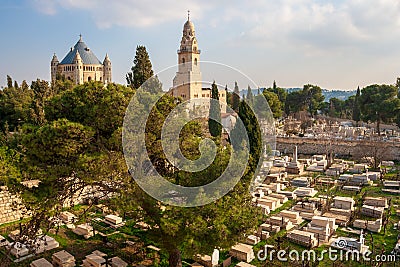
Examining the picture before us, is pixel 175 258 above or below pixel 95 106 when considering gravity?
below

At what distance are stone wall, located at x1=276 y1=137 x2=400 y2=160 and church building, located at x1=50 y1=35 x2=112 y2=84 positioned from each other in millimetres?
34376

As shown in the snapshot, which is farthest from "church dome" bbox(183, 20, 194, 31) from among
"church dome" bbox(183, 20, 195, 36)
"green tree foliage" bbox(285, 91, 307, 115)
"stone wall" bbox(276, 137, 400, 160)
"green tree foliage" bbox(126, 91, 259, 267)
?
"green tree foliage" bbox(126, 91, 259, 267)

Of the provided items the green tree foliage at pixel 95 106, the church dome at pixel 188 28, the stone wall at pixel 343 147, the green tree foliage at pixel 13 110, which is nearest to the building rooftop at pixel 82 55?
the church dome at pixel 188 28

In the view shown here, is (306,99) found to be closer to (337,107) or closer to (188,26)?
(337,107)

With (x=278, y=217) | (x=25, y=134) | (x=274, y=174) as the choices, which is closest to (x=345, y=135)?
(x=274, y=174)

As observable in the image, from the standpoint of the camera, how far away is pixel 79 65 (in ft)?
176

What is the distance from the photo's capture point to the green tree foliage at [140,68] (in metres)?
18.3

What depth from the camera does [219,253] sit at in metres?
9.66

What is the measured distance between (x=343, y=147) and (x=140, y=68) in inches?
688

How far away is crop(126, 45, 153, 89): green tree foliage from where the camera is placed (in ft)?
59.9

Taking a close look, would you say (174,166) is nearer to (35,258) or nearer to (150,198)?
(150,198)

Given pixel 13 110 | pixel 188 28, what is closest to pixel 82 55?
pixel 188 28

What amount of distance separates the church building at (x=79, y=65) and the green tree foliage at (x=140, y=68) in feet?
119

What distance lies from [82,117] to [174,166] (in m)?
2.39
